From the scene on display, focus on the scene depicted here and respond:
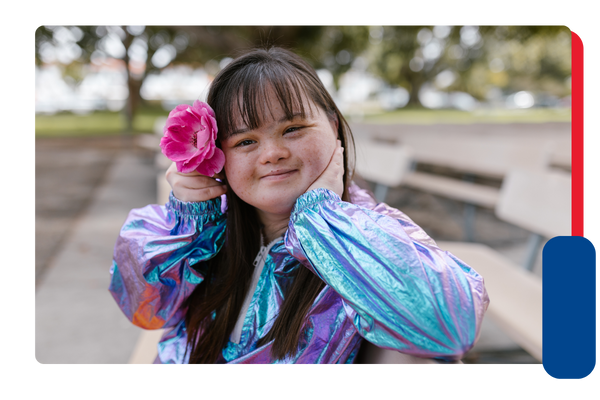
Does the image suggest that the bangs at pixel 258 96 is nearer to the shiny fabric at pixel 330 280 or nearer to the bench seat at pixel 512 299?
the shiny fabric at pixel 330 280

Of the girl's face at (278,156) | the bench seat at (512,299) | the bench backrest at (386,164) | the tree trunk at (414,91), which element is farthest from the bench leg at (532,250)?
the tree trunk at (414,91)

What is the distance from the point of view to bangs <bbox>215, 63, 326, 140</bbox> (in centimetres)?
92

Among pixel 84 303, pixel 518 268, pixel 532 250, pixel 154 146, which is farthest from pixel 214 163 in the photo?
pixel 154 146

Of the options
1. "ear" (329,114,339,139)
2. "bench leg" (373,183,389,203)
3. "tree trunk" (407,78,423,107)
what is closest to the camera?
"ear" (329,114,339,139)

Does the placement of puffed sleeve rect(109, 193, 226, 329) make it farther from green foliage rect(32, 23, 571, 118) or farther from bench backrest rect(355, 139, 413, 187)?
bench backrest rect(355, 139, 413, 187)

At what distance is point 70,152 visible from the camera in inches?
360

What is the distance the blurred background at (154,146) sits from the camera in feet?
4.78

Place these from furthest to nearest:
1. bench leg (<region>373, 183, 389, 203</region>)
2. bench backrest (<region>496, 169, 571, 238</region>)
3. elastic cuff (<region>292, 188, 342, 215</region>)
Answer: bench leg (<region>373, 183, 389, 203</region>)
bench backrest (<region>496, 169, 571, 238</region>)
elastic cuff (<region>292, 188, 342, 215</region>)

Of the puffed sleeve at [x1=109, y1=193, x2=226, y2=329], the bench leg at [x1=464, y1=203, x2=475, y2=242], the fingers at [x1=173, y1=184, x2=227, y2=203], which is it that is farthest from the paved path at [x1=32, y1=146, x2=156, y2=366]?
the bench leg at [x1=464, y1=203, x2=475, y2=242]
